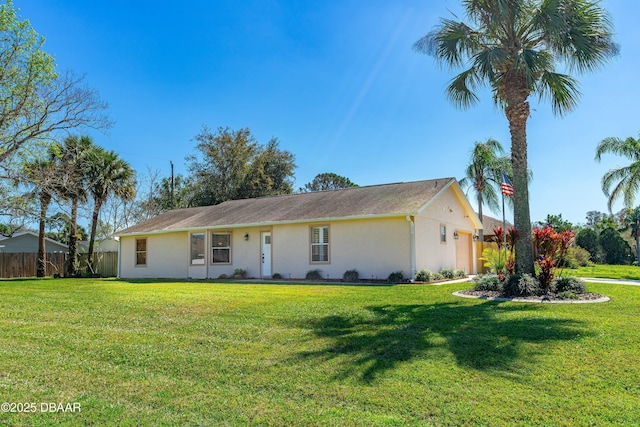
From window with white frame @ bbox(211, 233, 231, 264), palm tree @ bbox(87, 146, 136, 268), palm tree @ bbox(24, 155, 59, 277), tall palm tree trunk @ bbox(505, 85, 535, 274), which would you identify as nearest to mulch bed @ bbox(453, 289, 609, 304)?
tall palm tree trunk @ bbox(505, 85, 535, 274)

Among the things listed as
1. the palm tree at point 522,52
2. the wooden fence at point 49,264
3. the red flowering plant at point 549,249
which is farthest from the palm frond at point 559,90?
the wooden fence at point 49,264

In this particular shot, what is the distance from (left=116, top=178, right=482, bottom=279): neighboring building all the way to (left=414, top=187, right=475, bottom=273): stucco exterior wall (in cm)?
4

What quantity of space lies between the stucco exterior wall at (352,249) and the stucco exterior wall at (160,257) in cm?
581

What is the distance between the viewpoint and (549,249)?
11164mm

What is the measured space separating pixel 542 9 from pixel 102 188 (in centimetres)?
2336

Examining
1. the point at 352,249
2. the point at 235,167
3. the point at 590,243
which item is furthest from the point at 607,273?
the point at 235,167

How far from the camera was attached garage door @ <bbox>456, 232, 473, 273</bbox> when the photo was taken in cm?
2028

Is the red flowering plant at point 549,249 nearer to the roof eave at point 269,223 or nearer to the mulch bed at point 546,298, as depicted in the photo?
the mulch bed at point 546,298

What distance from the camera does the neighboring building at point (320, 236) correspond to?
1567cm

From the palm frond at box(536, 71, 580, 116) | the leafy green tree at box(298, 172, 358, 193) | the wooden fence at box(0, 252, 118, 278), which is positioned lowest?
the wooden fence at box(0, 252, 118, 278)

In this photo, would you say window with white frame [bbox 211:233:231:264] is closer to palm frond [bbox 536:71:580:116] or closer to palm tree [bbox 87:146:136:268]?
palm tree [bbox 87:146:136:268]

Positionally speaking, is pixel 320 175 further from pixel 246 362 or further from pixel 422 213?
pixel 246 362

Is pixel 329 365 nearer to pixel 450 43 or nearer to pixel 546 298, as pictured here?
pixel 546 298

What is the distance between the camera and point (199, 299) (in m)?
10.1
